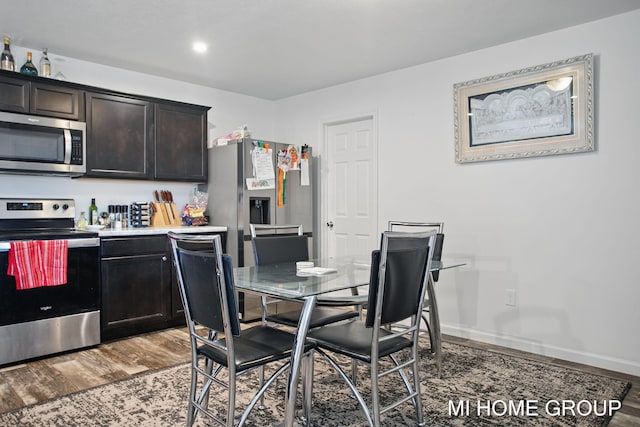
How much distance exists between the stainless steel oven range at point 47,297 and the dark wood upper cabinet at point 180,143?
96cm

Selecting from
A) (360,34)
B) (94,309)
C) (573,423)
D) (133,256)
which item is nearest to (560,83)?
(360,34)

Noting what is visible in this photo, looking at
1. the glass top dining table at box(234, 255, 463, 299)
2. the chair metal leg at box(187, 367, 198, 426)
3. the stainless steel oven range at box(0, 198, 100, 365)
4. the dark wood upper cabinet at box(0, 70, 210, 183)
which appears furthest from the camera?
the dark wood upper cabinet at box(0, 70, 210, 183)

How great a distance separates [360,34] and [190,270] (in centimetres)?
230

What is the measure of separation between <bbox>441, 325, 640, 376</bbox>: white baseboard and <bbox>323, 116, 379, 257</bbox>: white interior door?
1.17 m

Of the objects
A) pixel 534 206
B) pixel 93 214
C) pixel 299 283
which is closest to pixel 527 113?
pixel 534 206

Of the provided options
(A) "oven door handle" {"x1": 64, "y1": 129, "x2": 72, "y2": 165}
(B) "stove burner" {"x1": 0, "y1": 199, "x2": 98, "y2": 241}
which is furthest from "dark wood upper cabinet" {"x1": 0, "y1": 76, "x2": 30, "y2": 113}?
(B) "stove burner" {"x1": 0, "y1": 199, "x2": 98, "y2": 241}

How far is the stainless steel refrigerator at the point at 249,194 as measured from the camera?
167 inches

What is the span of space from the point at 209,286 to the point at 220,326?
0.17 metres

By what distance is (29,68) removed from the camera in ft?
11.4

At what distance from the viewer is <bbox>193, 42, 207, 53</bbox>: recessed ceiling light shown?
3482mm

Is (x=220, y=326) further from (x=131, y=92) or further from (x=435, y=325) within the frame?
(x=131, y=92)

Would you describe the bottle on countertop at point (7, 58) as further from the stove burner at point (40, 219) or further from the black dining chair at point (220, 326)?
the black dining chair at point (220, 326)

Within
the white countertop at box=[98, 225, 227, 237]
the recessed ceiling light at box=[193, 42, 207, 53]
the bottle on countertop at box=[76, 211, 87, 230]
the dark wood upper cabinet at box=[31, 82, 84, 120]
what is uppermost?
the recessed ceiling light at box=[193, 42, 207, 53]

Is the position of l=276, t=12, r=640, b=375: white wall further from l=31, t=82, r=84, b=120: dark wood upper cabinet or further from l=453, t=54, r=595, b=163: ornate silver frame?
l=31, t=82, r=84, b=120: dark wood upper cabinet
